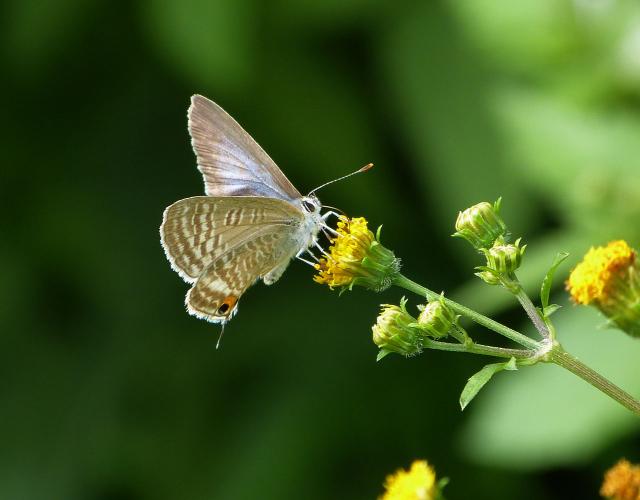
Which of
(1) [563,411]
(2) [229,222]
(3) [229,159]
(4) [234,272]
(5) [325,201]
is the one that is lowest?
(1) [563,411]

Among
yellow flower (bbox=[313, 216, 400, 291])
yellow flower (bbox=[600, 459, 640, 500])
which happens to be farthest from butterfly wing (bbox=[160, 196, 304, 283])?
yellow flower (bbox=[600, 459, 640, 500])

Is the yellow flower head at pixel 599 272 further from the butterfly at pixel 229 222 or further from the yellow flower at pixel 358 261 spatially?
the butterfly at pixel 229 222

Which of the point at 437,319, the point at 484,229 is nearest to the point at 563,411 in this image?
the point at 484,229

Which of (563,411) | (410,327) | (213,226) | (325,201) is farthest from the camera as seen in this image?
(325,201)

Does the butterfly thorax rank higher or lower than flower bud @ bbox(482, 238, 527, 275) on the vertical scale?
higher

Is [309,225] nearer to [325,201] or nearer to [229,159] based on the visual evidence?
[229,159]

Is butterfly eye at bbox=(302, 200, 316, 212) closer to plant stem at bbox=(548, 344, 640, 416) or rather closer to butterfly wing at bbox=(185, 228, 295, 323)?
butterfly wing at bbox=(185, 228, 295, 323)

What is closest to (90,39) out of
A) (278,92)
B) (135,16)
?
(135,16)

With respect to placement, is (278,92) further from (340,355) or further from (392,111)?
(340,355)
